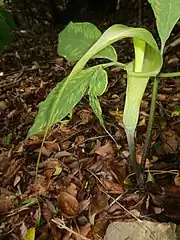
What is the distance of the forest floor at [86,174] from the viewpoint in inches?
40.8

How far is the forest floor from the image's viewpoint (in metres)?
1.04

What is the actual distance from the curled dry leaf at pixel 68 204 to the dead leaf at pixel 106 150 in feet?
0.57

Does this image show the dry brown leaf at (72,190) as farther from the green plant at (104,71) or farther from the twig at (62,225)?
the green plant at (104,71)

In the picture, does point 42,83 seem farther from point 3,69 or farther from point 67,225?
point 67,225

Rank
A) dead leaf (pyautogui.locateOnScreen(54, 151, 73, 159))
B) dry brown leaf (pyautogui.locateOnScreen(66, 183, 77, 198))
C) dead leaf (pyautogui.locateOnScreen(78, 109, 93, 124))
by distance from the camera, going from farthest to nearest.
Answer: dead leaf (pyautogui.locateOnScreen(78, 109, 93, 124)), dead leaf (pyautogui.locateOnScreen(54, 151, 73, 159)), dry brown leaf (pyautogui.locateOnScreen(66, 183, 77, 198))

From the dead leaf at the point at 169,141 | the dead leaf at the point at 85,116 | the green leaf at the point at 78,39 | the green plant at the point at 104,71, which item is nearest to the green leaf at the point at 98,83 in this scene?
the green plant at the point at 104,71

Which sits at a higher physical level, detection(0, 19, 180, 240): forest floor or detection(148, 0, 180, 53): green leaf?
detection(148, 0, 180, 53): green leaf

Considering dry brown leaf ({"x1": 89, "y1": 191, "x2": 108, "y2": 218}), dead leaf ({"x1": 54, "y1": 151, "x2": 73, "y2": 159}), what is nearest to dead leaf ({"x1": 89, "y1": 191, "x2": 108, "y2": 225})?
dry brown leaf ({"x1": 89, "y1": 191, "x2": 108, "y2": 218})

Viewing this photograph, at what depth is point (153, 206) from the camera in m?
1.01

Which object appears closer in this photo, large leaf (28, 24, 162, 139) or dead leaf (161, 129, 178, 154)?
large leaf (28, 24, 162, 139)

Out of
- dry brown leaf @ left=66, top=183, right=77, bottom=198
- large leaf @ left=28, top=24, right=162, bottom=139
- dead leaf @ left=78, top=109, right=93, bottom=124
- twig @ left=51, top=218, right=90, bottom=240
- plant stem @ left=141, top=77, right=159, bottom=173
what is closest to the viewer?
large leaf @ left=28, top=24, right=162, bottom=139

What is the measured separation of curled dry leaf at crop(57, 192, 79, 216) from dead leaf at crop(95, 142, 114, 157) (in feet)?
0.57

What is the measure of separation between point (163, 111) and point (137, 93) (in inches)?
22.7

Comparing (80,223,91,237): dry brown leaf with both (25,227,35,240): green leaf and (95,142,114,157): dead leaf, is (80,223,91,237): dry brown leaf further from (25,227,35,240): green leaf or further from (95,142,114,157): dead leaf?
(95,142,114,157): dead leaf
